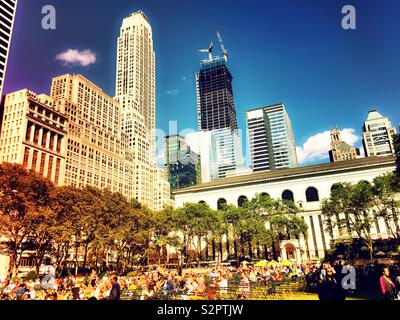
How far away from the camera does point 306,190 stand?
187 ft

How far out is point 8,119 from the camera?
206ft

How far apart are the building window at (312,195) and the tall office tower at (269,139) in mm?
97149

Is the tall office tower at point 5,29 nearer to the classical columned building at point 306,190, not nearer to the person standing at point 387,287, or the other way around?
the classical columned building at point 306,190

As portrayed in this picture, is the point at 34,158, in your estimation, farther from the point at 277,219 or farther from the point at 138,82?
the point at 138,82

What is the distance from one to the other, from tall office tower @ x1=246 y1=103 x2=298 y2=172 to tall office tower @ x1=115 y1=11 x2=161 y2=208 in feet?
183

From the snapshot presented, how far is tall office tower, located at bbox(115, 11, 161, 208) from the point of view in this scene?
10725cm

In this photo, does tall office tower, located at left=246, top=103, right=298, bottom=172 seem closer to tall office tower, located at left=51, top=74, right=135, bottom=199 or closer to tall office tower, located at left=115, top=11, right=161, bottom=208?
tall office tower, located at left=115, top=11, right=161, bottom=208

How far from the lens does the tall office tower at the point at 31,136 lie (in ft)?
196

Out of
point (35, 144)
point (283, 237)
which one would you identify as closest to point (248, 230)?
point (283, 237)

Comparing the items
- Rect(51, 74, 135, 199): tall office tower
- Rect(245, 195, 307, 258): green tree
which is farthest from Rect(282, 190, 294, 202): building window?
Rect(51, 74, 135, 199): tall office tower

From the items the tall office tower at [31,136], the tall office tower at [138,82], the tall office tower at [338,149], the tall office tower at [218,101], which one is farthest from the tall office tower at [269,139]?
the tall office tower at [31,136]

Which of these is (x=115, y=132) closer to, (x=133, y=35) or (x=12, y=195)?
(x=133, y=35)

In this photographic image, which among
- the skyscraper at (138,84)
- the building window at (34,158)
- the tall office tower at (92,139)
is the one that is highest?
the skyscraper at (138,84)
